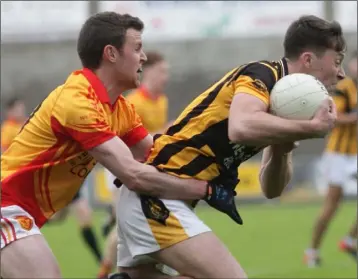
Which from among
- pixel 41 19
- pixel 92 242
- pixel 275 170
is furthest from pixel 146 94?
pixel 41 19

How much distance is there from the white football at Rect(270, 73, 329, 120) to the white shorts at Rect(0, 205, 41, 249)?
1.40 m

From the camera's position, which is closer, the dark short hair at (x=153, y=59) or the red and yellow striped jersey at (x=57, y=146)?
the red and yellow striped jersey at (x=57, y=146)

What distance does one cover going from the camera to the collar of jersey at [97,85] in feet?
17.8

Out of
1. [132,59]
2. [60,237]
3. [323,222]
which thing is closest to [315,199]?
[60,237]

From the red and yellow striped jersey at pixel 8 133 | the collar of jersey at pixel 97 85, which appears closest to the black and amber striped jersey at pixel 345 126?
the red and yellow striped jersey at pixel 8 133

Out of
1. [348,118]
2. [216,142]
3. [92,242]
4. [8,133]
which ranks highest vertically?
[216,142]

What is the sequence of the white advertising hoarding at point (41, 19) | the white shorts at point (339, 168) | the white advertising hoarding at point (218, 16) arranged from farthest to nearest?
1. the white advertising hoarding at point (218, 16)
2. the white advertising hoarding at point (41, 19)
3. the white shorts at point (339, 168)

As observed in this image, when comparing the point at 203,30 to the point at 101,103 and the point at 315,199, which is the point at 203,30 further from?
the point at 101,103

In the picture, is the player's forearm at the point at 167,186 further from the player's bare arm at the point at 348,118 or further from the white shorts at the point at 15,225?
the player's bare arm at the point at 348,118

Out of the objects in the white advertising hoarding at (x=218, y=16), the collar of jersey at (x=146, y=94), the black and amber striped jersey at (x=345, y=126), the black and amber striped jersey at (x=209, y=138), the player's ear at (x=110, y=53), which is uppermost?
the player's ear at (x=110, y=53)

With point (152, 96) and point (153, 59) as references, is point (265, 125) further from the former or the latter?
point (152, 96)

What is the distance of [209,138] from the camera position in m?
5.32

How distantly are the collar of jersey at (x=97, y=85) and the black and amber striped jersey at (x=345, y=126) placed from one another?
6.11 m

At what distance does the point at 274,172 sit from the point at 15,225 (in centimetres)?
154
